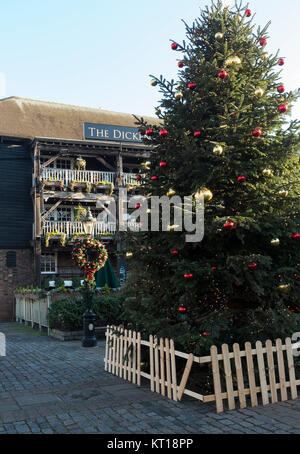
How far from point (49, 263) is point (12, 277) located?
84.9 inches

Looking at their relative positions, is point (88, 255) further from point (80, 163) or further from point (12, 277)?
point (80, 163)

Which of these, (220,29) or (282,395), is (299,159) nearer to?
(220,29)

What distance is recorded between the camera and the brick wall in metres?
20.9

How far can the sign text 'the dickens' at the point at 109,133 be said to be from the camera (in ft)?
76.1

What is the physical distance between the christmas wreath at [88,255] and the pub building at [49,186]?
7777 millimetres

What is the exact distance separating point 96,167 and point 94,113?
4.35 metres

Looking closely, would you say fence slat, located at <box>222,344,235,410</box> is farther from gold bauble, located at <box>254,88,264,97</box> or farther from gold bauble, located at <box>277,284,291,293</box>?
gold bauble, located at <box>254,88,264,97</box>

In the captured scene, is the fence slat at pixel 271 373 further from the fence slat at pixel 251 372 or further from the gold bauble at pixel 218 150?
the gold bauble at pixel 218 150

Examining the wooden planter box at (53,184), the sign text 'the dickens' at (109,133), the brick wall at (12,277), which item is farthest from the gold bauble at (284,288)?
the sign text 'the dickens' at (109,133)

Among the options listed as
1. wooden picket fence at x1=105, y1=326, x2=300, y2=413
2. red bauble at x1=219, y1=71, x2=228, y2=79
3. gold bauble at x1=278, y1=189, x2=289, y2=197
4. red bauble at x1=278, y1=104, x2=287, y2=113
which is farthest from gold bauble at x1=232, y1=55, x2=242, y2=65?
wooden picket fence at x1=105, y1=326, x2=300, y2=413

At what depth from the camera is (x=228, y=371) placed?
5.67 m

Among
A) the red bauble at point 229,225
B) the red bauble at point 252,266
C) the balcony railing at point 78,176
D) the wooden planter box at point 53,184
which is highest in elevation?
the balcony railing at point 78,176

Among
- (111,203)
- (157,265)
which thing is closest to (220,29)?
(157,265)

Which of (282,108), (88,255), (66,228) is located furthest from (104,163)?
(282,108)
